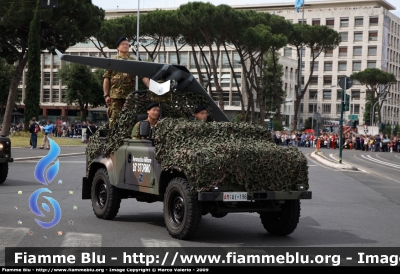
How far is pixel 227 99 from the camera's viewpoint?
4104 inches

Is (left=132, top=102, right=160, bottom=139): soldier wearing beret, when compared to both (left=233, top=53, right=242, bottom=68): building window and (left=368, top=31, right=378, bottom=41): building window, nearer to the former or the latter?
(left=233, top=53, right=242, bottom=68): building window

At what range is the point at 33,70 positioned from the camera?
48.8m

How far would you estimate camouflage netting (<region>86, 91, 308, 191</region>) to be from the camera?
325 inches

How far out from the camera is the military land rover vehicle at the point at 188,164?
27.3 ft

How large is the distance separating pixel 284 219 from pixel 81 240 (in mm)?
2503

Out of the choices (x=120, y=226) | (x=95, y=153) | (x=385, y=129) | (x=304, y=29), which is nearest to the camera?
(x=120, y=226)

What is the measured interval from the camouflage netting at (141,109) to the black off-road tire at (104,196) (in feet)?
1.26

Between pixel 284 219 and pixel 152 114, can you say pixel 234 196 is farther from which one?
pixel 152 114

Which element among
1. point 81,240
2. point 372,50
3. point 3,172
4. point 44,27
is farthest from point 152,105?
point 372,50

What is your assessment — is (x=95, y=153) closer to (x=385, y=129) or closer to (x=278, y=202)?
(x=278, y=202)

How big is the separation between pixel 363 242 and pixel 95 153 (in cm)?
420

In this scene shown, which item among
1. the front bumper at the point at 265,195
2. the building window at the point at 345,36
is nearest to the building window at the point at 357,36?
the building window at the point at 345,36

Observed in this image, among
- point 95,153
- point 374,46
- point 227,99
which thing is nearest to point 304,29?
point 227,99

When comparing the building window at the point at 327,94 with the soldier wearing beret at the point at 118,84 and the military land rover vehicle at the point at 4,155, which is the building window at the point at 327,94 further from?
the soldier wearing beret at the point at 118,84
